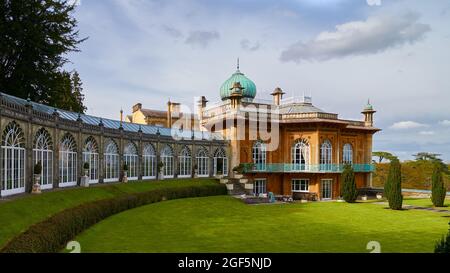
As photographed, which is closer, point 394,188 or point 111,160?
point 394,188

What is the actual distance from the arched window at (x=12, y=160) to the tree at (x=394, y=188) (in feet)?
88.2

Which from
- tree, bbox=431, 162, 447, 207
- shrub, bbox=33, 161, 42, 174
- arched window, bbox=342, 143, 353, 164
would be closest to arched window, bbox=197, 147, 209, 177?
arched window, bbox=342, 143, 353, 164

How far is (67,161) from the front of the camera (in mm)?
26719

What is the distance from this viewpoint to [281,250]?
14812 mm

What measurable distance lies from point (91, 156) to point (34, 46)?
10.7m

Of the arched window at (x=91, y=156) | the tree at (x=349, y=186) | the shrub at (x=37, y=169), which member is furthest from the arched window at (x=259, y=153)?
the shrub at (x=37, y=169)

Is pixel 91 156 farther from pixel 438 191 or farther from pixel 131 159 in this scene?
pixel 438 191

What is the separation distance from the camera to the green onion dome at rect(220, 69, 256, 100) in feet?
160

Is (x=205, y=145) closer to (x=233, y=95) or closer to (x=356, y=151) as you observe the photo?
(x=233, y=95)

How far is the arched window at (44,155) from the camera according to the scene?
22578 mm

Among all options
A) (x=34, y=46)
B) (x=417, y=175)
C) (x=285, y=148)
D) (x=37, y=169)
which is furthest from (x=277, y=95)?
(x=37, y=169)

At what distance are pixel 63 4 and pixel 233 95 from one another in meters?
19.3

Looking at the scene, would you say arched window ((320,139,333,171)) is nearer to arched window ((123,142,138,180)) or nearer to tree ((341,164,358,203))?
tree ((341,164,358,203))

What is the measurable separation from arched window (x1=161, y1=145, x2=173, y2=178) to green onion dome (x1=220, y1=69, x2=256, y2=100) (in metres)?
12.8
